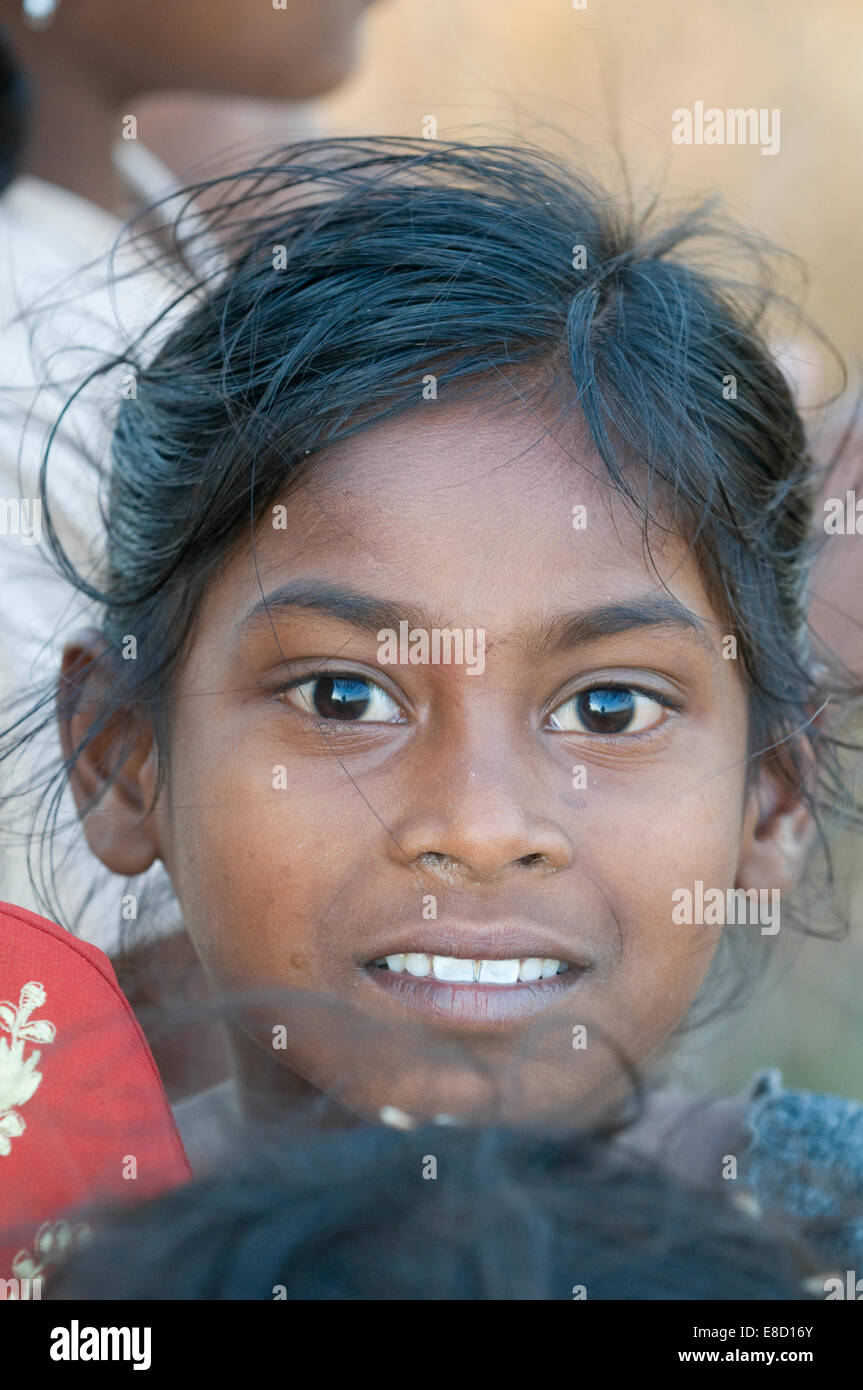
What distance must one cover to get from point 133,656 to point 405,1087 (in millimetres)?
673

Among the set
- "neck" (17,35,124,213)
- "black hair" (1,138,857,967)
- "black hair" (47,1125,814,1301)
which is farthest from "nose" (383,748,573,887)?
"neck" (17,35,124,213)

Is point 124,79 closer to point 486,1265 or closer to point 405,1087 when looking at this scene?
point 405,1087

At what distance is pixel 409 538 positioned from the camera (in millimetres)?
1214

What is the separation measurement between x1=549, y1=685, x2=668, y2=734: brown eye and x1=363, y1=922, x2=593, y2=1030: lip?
0.72 feet

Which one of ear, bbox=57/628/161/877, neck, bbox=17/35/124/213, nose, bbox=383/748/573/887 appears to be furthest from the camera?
neck, bbox=17/35/124/213

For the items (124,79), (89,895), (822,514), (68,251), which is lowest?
(89,895)

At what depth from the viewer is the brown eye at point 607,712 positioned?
4.26 feet

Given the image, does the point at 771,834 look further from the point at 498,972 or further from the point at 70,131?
the point at 70,131

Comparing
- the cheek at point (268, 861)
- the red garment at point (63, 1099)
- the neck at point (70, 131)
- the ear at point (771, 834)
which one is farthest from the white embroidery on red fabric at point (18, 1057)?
the neck at point (70, 131)

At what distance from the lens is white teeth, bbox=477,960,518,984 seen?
47.5 inches

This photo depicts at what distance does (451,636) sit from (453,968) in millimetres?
311

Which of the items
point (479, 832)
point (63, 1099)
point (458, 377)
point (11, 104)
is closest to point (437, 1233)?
point (63, 1099)

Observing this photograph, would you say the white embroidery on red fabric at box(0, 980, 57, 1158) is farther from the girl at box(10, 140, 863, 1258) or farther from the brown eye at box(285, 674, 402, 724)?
the brown eye at box(285, 674, 402, 724)
